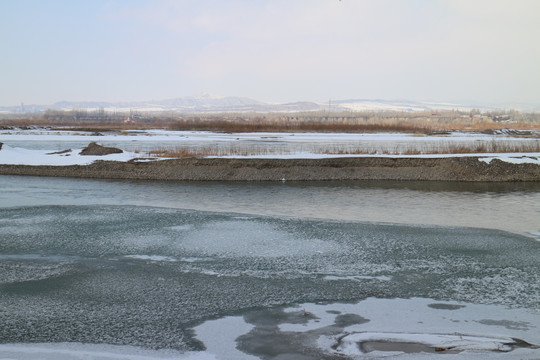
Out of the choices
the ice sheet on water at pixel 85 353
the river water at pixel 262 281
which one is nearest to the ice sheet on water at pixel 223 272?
the river water at pixel 262 281

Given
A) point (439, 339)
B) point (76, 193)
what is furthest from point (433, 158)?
point (439, 339)

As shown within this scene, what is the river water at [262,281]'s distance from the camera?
5254mm

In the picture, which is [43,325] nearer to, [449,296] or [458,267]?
[449,296]

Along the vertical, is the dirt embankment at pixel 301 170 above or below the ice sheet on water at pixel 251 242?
above

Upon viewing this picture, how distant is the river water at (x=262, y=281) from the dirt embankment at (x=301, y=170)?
719cm

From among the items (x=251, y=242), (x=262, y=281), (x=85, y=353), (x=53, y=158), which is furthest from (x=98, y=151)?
(x=85, y=353)

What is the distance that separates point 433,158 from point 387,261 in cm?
1530

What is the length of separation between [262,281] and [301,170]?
47.2 feet

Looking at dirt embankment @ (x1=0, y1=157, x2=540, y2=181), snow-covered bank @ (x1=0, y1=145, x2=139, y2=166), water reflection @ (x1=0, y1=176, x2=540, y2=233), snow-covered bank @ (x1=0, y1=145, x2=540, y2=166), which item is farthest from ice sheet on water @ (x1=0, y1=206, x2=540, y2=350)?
snow-covered bank @ (x1=0, y1=145, x2=139, y2=166)

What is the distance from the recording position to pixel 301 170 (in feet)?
70.4

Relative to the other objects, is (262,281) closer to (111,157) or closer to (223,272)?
(223,272)

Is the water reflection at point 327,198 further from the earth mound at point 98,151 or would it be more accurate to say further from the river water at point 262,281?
the earth mound at point 98,151

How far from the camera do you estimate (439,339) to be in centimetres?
526

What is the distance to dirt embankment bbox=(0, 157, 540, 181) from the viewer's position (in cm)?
2117
